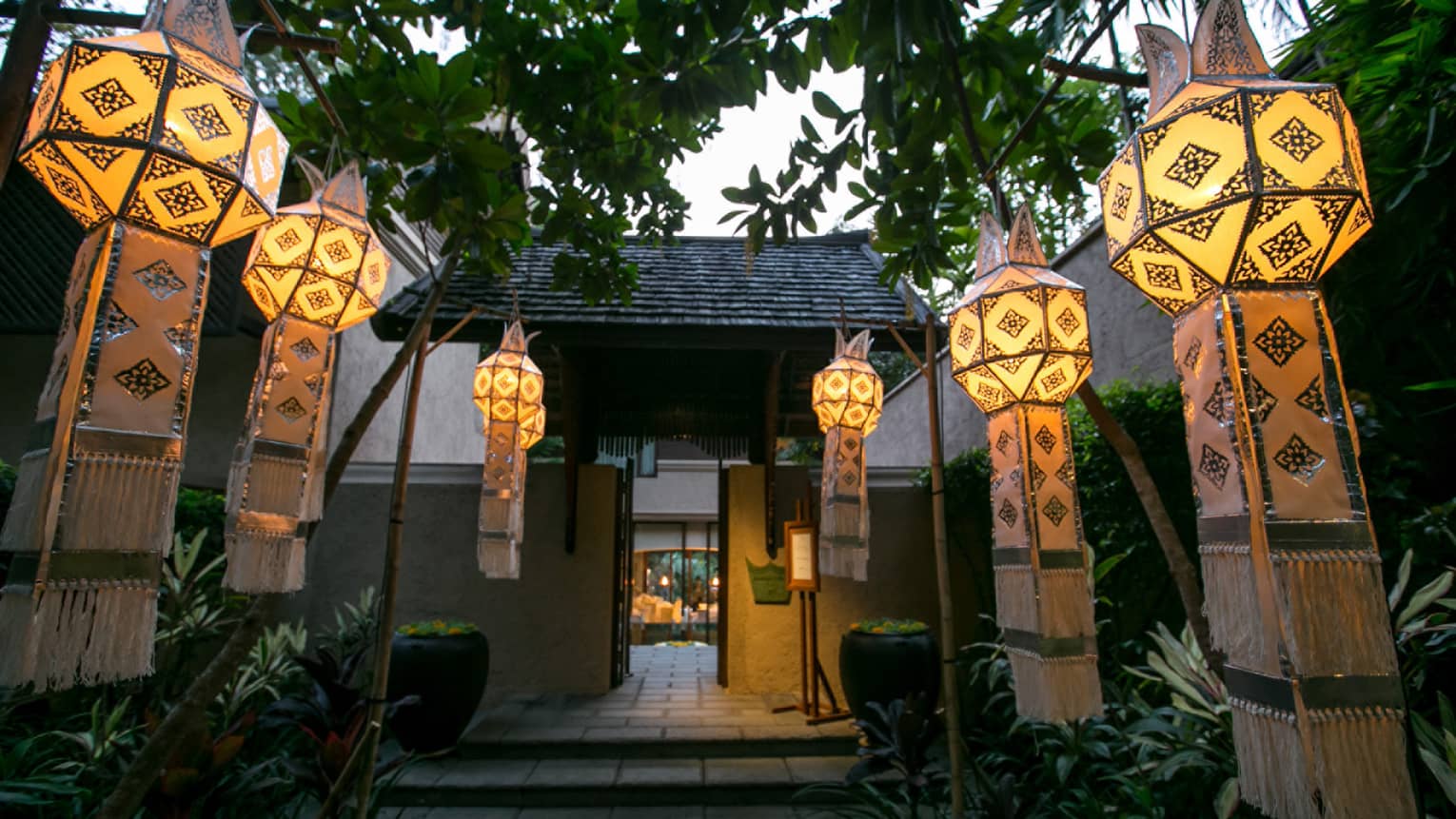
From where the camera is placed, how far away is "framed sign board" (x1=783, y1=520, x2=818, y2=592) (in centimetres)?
508

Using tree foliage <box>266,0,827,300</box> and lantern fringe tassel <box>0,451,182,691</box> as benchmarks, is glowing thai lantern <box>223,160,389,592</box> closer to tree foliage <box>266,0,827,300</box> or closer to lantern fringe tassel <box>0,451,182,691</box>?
tree foliage <box>266,0,827,300</box>

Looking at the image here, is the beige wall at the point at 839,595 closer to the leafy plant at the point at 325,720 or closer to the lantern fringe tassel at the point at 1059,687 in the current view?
the leafy plant at the point at 325,720

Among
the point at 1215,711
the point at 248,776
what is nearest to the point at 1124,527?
the point at 1215,711

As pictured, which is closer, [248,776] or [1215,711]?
[1215,711]

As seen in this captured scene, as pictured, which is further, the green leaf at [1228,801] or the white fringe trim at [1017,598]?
Answer: the green leaf at [1228,801]

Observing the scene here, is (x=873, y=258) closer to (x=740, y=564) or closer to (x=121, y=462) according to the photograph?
(x=740, y=564)

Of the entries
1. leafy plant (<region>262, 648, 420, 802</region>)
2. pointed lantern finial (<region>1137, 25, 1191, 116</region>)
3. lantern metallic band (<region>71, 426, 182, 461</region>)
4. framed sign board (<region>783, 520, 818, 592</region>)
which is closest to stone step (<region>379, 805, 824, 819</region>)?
leafy plant (<region>262, 648, 420, 802</region>)

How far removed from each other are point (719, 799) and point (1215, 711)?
286 cm

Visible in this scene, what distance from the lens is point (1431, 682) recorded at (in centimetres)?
215

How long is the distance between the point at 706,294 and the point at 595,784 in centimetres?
425

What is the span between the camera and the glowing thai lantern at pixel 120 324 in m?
1.01

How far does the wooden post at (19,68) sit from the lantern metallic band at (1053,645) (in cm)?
220

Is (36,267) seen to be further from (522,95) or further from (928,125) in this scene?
(928,125)

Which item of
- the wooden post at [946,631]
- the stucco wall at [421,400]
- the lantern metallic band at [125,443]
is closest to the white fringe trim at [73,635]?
the lantern metallic band at [125,443]
